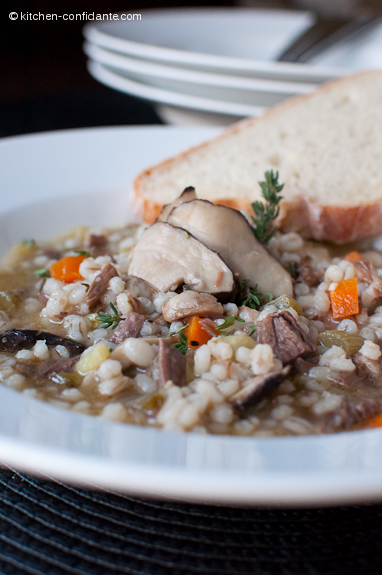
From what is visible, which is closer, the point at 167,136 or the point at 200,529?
the point at 200,529

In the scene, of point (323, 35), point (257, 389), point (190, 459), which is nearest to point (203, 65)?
point (323, 35)

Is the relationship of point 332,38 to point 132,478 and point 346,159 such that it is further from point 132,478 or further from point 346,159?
point 132,478

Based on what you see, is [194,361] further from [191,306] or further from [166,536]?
[166,536]

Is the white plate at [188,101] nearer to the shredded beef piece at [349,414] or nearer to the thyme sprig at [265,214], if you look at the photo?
the thyme sprig at [265,214]

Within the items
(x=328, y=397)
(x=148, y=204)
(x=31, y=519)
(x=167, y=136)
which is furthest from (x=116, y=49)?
(x=31, y=519)

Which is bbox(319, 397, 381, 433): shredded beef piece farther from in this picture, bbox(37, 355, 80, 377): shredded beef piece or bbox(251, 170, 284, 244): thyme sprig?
bbox(251, 170, 284, 244): thyme sprig

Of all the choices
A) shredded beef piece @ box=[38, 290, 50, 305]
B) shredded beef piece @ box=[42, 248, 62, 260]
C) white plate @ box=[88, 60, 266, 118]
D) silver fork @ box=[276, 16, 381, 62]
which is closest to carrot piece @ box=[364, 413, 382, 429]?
shredded beef piece @ box=[38, 290, 50, 305]

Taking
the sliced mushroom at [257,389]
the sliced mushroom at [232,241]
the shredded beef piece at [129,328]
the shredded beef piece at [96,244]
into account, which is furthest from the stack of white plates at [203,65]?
the sliced mushroom at [257,389]
